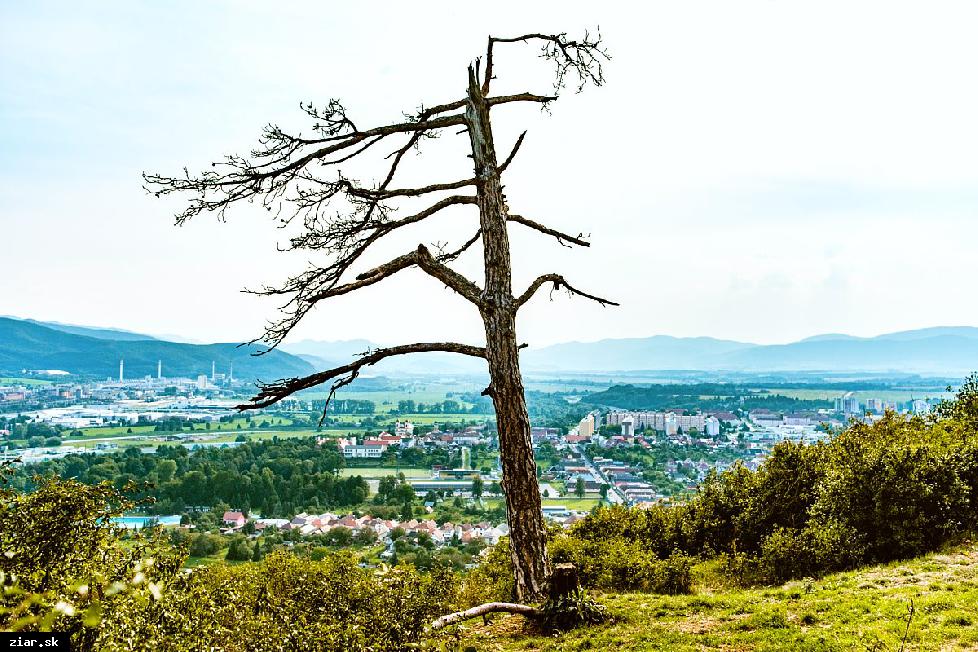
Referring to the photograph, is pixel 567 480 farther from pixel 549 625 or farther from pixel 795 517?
pixel 549 625

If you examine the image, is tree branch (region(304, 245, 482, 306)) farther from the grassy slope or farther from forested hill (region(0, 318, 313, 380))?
forested hill (region(0, 318, 313, 380))

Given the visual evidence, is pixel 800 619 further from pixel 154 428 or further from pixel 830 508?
pixel 154 428

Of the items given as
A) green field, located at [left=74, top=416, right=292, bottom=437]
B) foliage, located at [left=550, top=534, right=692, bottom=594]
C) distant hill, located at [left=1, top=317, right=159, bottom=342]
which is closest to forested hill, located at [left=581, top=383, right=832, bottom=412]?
green field, located at [left=74, top=416, right=292, bottom=437]

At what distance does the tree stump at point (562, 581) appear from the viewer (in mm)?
5969

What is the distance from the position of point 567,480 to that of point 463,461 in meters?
11.1

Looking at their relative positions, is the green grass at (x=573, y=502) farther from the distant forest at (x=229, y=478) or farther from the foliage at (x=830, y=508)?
the foliage at (x=830, y=508)

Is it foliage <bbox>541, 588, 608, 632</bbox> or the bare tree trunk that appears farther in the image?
the bare tree trunk

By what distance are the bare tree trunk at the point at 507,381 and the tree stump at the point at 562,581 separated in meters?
0.37

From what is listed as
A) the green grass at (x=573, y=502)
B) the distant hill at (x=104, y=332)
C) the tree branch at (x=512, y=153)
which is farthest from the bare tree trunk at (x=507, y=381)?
the distant hill at (x=104, y=332)

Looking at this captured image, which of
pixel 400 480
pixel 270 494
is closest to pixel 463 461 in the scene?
pixel 400 480

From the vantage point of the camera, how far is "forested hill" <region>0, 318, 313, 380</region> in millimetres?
86312

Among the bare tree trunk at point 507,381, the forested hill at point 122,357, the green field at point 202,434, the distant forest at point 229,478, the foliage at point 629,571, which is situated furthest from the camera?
the forested hill at point 122,357

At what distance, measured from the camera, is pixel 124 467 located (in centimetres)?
3119

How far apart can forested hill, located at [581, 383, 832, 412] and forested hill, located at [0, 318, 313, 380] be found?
38.7 meters
